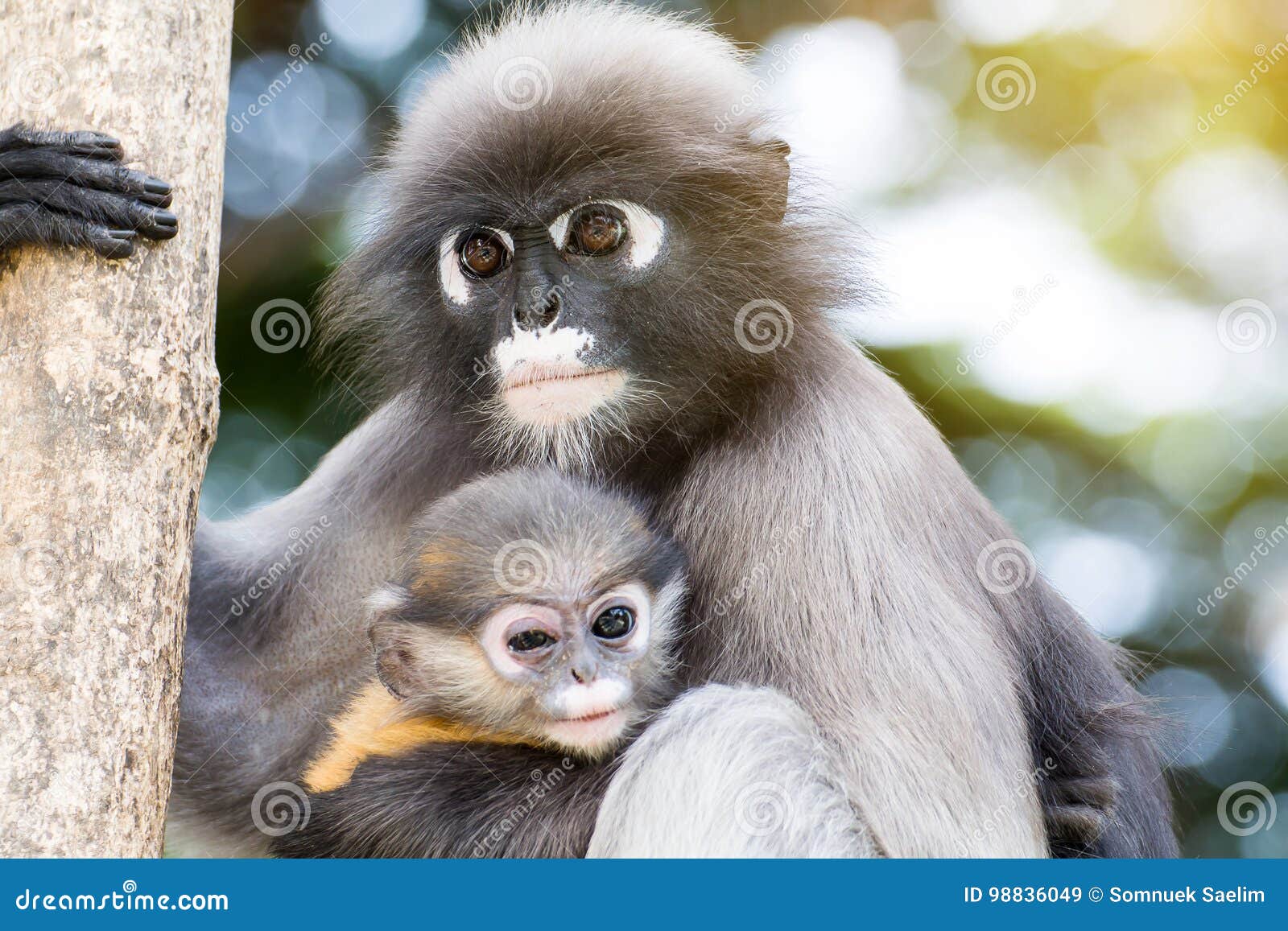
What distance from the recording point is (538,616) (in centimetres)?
372

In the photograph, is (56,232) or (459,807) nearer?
(56,232)

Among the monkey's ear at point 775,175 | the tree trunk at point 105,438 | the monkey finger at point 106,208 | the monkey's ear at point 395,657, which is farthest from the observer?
the monkey's ear at point 775,175

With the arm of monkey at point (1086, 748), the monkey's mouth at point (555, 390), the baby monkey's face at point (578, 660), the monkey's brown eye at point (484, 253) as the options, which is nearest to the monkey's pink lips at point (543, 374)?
the monkey's mouth at point (555, 390)

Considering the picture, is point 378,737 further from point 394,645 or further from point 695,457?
point 695,457

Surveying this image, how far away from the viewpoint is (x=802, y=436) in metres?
3.98

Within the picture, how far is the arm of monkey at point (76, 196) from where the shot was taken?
10.4 ft

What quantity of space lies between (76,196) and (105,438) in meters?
0.62

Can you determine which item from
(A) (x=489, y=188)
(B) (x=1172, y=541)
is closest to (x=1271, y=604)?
(B) (x=1172, y=541)

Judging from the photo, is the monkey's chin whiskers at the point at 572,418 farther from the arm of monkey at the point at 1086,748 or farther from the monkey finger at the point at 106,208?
the arm of monkey at the point at 1086,748

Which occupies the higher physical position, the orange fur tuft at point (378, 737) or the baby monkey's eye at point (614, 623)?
the baby monkey's eye at point (614, 623)

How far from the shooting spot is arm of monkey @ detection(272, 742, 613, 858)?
3.54 m

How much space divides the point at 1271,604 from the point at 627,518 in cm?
486

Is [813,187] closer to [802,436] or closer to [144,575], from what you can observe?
[802,436]

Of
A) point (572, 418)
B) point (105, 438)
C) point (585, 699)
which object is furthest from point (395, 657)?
point (105, 438)
